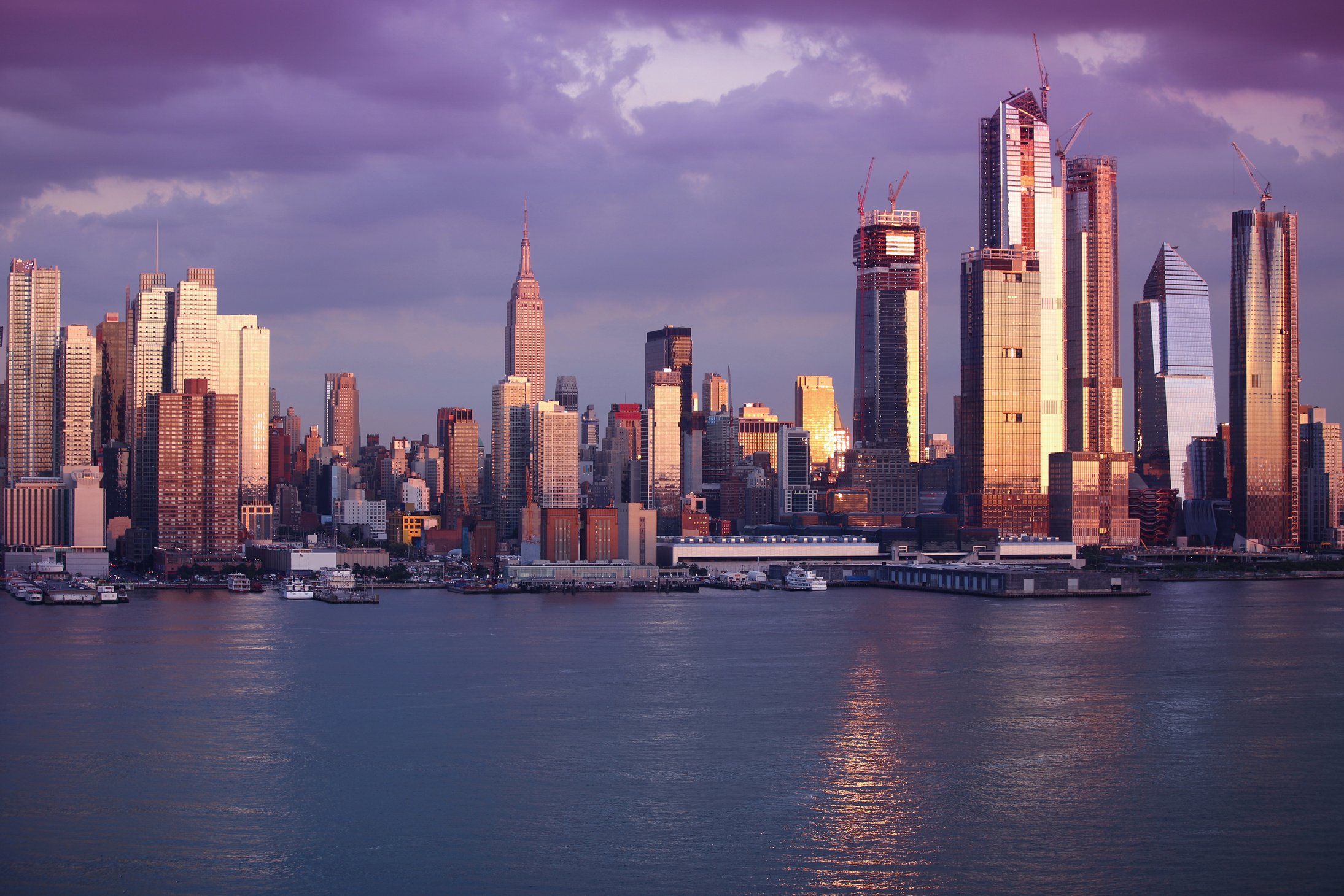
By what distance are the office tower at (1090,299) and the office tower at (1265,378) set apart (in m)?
18.4

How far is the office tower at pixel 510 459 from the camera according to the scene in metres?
123

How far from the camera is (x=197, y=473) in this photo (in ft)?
295

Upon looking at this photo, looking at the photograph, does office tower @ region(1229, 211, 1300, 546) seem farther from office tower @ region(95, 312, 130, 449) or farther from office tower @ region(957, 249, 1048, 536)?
office tower @ region(95, 312, 130, 449)

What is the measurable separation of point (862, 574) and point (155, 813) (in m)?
66.1

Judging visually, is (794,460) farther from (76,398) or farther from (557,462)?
(76,398)

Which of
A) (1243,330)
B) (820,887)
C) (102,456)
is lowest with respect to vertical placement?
(820,887)

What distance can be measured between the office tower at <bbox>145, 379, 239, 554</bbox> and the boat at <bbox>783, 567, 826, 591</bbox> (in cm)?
3408

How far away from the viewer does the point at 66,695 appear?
3291 cm

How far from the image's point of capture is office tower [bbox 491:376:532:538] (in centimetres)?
12312

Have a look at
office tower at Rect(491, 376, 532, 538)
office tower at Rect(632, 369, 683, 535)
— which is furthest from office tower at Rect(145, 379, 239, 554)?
office tower at Rect(632, 369, 683, 535)

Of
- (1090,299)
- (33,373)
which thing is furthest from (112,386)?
(1090,299)

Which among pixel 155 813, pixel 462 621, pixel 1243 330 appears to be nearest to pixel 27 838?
pixel 155 813

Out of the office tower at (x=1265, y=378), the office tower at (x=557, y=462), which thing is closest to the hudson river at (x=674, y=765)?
the office tower at (x=1265, y=378)

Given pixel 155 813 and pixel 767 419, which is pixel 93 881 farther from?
pixel 767 419
